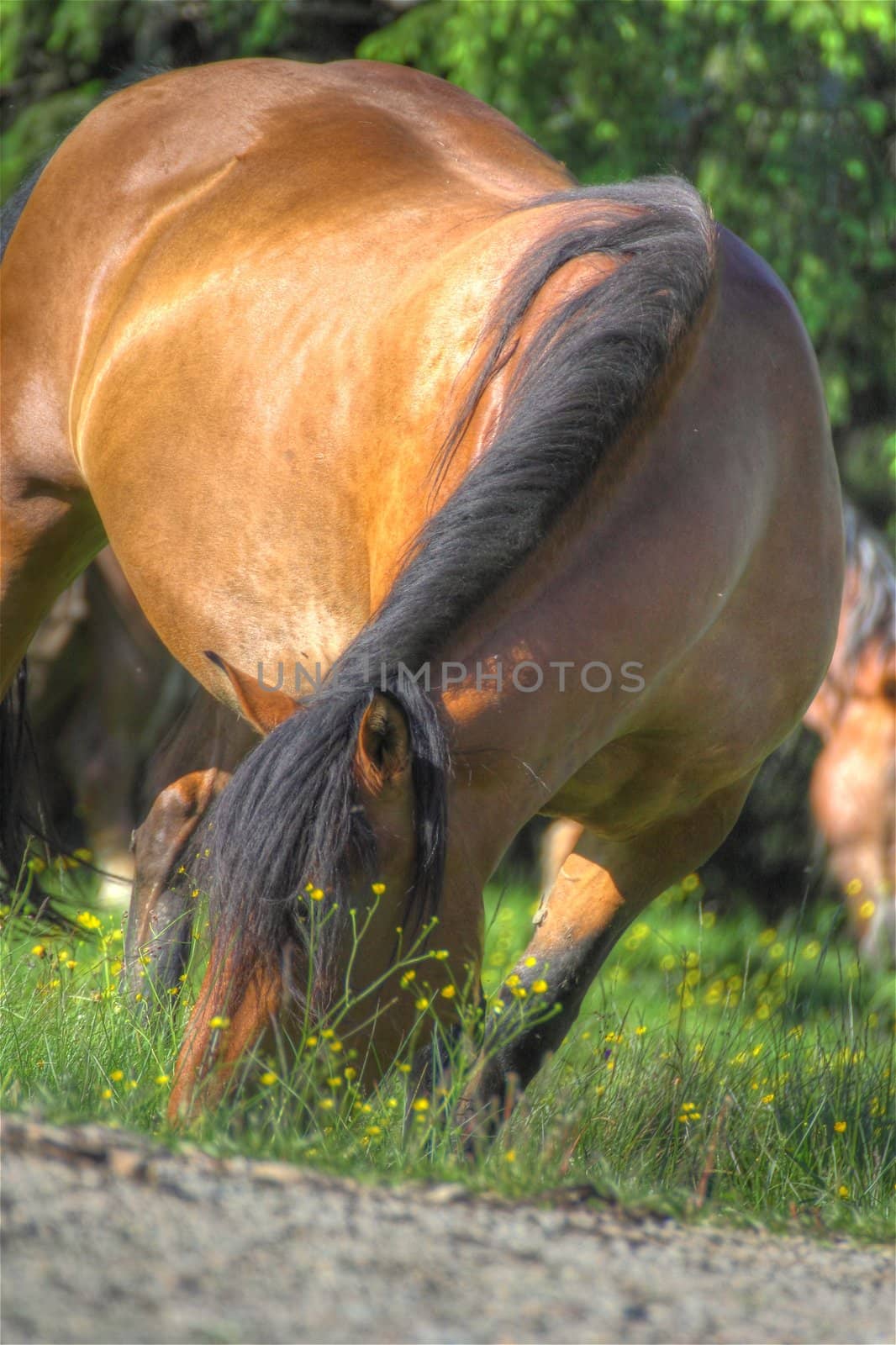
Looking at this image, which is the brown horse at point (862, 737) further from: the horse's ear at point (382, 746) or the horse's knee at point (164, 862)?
the horse's ear at point (382, 746)

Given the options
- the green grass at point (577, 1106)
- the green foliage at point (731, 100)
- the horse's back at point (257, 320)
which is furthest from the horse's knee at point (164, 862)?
the green foliage at point (731, 100)

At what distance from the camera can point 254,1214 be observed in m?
1.86

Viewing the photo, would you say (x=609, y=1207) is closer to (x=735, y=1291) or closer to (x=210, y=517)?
(x=735, y=1291)

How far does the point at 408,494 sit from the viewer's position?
3.12 m

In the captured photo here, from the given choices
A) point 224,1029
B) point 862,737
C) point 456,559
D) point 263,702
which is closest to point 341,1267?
point 224,1029

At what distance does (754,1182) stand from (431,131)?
3002mm

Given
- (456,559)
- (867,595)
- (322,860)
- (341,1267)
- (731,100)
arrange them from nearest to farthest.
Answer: (341,1267), (322,860), (456,559), (731,100), (867,595)

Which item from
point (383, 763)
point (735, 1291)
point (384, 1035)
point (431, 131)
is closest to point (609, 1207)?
point (735, 1291)

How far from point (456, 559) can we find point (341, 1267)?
1.17 meters

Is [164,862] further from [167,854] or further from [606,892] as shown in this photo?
[606,892]

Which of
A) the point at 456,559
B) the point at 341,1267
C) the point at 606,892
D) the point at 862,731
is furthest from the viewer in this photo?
the point at 862,731

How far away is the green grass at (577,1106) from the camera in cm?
232

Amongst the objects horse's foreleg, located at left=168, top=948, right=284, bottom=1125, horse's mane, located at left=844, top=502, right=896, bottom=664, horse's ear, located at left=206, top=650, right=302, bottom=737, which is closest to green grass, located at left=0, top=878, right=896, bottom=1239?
horse's foreleg, located at left=168, top=948, right=284, bottom=1125

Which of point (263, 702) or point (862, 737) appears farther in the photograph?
point (862, 737)
